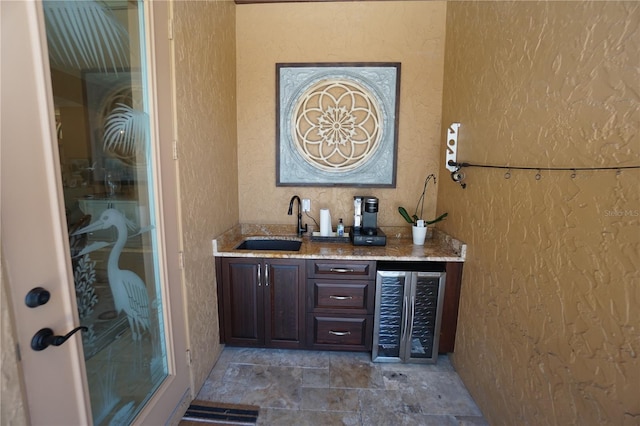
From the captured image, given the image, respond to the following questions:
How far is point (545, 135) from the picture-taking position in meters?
1.22

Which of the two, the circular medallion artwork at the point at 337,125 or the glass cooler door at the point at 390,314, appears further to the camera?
the circular medallion artwork at the point at 337,125

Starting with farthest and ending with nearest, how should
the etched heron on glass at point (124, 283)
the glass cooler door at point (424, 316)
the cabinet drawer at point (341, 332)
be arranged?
1. the cabinet drawer at point (341, 332)
2. the glass cooler door at point (424, 316)
3. the etched heron on glass at point (124, 283)

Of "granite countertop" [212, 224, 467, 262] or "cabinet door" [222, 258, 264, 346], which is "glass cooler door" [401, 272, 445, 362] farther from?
"cabinet door" [222, 258, 264, 346]

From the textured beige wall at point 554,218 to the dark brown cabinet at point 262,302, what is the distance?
128cm

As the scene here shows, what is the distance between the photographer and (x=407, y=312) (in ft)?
6.71

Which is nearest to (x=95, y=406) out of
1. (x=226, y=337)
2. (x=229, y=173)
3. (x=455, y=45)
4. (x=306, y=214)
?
(x=226, y=337)

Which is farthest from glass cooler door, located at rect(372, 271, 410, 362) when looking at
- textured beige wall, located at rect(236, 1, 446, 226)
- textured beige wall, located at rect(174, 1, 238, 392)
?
textured beige wall, located at rect(174, 1, 238, 392)

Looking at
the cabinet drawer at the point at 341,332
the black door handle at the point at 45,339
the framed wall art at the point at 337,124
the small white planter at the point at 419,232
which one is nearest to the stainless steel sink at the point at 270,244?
the framed wall art at the point at 337,124

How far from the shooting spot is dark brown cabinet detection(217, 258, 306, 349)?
6.83 ft

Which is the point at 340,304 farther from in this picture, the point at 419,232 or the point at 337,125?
the point at 337,125

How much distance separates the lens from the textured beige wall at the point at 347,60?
235 cm

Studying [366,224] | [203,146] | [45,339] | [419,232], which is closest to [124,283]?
[45,339]

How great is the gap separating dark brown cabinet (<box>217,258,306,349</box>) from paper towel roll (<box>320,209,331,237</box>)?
441 mm

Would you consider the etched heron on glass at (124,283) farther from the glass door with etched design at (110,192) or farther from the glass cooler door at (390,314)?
the glass cooler door at (390,314)
